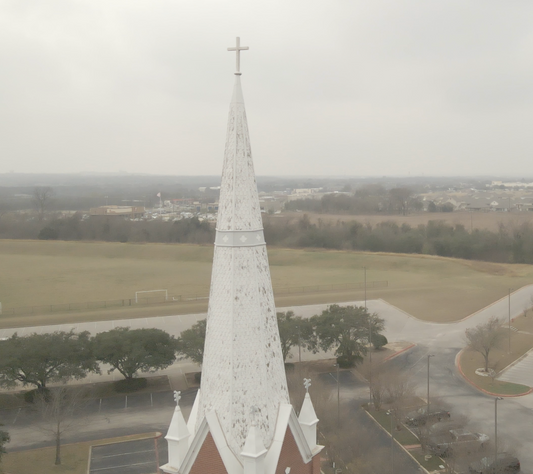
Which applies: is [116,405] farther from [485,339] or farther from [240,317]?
[240,317]

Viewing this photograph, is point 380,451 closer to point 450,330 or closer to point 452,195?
point 450,330

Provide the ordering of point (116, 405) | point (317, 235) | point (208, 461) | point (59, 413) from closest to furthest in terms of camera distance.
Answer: point (208, 461) < point (59, 413) < point (116, 405) < point (317, 235)

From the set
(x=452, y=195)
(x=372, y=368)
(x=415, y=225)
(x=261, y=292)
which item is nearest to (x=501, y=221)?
(x=415, y=225)

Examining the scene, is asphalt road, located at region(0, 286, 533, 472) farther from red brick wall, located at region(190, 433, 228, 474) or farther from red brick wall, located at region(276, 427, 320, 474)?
red brick wall, located at region(190, 433, 228, 474)

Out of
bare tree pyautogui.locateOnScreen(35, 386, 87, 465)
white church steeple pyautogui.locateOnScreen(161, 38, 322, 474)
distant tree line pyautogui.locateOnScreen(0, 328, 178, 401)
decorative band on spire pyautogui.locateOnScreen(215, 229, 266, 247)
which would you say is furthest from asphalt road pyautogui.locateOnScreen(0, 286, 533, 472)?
decorative band on spire pyautogui.locateOnScreen(215, 229, 266, 247)

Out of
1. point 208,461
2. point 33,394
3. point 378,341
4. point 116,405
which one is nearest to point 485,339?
point 378,341

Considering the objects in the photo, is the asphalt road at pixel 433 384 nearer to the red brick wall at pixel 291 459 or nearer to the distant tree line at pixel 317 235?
the red brick wall at pixel 291 459
